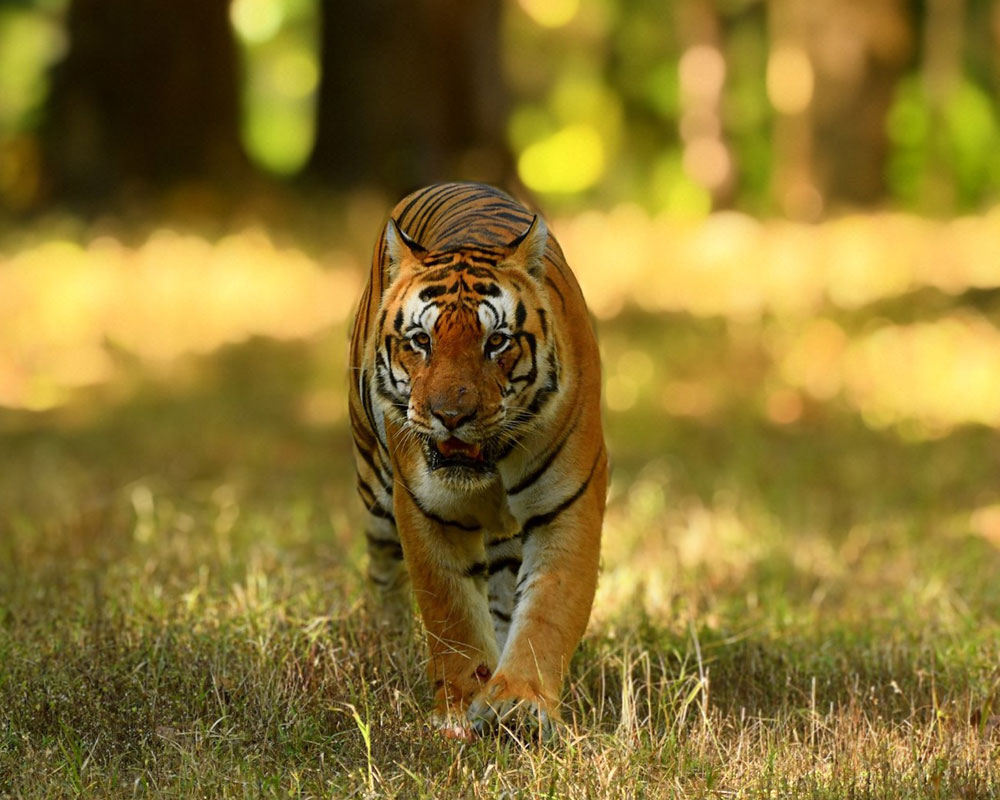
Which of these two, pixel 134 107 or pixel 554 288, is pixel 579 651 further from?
pixel 134 107

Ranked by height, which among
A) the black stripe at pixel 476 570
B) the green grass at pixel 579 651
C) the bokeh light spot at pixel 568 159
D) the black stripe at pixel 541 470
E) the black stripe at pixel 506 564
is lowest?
the green grass at pixel 579 651

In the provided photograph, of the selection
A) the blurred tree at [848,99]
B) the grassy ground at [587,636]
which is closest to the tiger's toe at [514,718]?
the grassy ground at [587,636]

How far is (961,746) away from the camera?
3.92m

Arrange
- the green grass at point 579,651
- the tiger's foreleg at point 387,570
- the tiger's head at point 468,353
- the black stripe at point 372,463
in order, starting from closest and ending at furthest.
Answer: the green grass at point 579,651, the tiger's head at point 468,353, the black stripe at point 372,463, the tiger's foreleg at point 387,570

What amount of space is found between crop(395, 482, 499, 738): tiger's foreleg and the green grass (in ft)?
0.41

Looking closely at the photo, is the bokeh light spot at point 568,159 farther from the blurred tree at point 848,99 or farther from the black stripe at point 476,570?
the black stripe at point 476,570

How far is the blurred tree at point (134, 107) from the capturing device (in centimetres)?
1388

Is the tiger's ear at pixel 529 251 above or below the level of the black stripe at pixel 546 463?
above

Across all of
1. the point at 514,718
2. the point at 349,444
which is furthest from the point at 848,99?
the point at 514,718

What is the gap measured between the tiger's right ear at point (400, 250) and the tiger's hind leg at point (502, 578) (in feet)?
3.27

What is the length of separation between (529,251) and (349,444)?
5310mm

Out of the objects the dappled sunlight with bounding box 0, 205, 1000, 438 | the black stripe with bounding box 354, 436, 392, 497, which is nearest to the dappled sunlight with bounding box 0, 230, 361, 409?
the dappled sunlight with bounding box 0, 205, 1000, 438

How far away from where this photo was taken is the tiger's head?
3947 millimetres

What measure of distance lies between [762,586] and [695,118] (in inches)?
751
